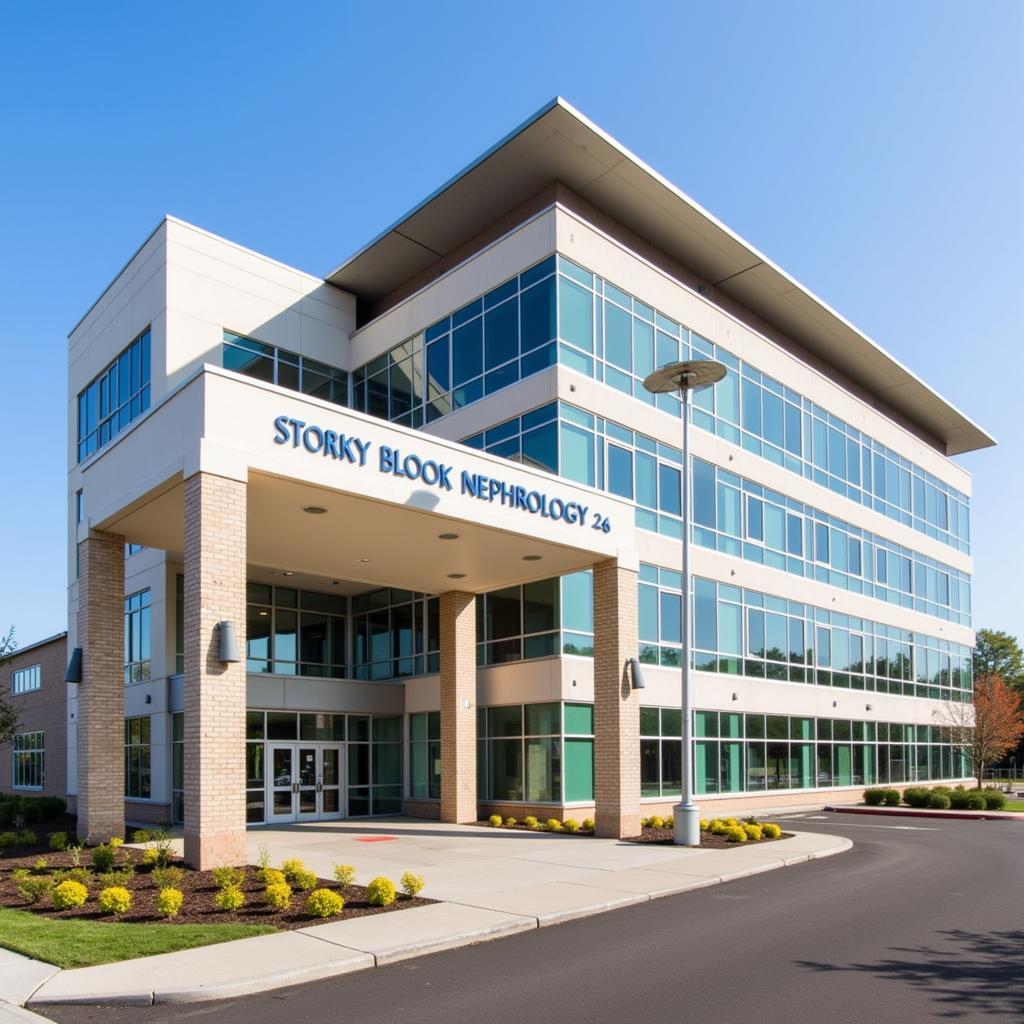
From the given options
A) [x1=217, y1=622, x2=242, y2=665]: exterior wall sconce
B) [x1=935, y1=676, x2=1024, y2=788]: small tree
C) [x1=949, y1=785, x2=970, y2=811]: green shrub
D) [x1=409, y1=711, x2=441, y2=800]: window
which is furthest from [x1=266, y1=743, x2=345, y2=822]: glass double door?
[x1=935, y1=676, x2=1024, y2=788]: small tree

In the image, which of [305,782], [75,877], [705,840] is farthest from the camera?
[305,782]

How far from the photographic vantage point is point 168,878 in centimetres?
1177

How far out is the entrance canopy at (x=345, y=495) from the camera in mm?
14828

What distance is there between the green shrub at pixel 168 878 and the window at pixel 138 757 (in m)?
14.6

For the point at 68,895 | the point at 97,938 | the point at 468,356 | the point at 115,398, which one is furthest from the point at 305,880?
the point at 115,398

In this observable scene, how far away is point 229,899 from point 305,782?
1454 cm

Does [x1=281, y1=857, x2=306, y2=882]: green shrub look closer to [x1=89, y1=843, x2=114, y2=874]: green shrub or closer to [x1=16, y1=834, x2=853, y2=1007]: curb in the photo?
[x1=16, y1=834, x2=853, y2=1007]: curb

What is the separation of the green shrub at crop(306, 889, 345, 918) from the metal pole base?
8.73 meters

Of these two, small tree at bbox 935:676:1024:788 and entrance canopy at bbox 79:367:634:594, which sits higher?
entrance canopy at bbox 79:367:634:594

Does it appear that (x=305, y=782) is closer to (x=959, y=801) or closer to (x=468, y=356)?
(x=468, y=356)

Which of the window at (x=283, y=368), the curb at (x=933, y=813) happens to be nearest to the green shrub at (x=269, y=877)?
the window at (x=283, y=368)

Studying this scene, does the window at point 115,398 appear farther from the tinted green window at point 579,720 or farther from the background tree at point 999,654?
the background tree at point 999,654

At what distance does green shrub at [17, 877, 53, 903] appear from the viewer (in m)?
11.6

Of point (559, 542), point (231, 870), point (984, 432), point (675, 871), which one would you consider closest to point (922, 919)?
point (675, 871)
